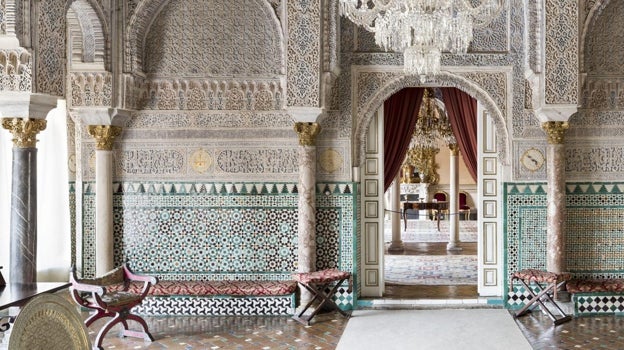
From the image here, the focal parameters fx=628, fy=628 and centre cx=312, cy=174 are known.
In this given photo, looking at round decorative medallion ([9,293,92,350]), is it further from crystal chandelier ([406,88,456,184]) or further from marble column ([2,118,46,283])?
crystal chandelier ([406,88,456,184])

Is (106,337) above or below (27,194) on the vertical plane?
below

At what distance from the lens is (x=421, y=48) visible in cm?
418

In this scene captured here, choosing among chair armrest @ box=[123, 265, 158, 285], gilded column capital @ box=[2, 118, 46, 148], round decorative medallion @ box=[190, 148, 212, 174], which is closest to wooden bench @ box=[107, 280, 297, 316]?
chair armrest @ box=[123, 265, 158, 285]

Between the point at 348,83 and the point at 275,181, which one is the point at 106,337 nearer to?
the point at 275,181

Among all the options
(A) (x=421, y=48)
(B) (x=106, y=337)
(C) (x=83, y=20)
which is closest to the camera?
(A) (x=421, y=48)

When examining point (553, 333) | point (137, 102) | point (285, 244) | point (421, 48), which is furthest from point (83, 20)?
point (553, 333)

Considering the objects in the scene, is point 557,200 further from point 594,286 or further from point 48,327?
point 48,327

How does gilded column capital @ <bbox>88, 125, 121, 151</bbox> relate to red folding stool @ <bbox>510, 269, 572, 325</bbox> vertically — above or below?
above

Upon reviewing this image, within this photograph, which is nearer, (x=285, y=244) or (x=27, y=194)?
(x=27, y=194)

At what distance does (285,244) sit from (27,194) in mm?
2488

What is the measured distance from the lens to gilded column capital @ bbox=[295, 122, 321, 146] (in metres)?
5.88

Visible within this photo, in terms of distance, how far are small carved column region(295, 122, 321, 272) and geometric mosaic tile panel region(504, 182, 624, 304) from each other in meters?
1.91

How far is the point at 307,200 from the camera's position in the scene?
592cm

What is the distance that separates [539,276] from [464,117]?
2.26m
